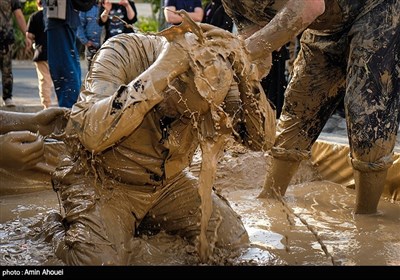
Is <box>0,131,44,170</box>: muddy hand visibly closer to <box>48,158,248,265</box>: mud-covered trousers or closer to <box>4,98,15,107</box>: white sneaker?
<box>48,158,248,265</box>: mud-covered trousers

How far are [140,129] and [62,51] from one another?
3692 mm

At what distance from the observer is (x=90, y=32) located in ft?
27.6

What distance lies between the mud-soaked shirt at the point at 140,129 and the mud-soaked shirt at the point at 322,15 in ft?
2.78

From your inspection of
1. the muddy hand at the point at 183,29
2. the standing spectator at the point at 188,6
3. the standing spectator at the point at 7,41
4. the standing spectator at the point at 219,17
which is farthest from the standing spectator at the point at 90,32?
the muddy hand at the point at 183,29

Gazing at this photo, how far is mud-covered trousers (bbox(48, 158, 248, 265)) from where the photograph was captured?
3.47 meters

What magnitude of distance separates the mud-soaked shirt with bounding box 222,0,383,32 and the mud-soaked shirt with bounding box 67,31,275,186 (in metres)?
0.85

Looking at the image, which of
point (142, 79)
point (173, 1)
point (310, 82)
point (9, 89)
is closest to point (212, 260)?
point (142, 79)

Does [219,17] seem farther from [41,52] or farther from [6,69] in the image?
[6,69]

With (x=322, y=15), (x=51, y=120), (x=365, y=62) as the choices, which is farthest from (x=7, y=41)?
(x=365, y=62)

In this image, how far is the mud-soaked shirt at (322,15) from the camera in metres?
4.31

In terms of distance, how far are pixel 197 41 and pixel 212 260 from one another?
102 cm

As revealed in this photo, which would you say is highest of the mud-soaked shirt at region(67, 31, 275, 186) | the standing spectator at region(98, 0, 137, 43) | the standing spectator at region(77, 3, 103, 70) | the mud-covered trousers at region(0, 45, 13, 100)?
the mud-soaked shirt at region(67, 31, 275, 186)

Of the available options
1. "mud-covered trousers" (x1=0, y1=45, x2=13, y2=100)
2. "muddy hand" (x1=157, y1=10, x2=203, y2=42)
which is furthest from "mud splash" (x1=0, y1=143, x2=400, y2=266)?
"mud-covered trousers" (x1=0, y1=45, x2=13, y2=100)

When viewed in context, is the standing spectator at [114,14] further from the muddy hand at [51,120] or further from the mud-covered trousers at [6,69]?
the muddy hand at [51,120]
